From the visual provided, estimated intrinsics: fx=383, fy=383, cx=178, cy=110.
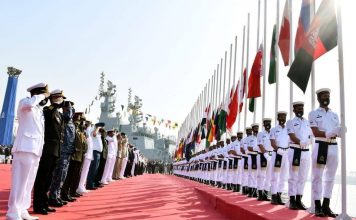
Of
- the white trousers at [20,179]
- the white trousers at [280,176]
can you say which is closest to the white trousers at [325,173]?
the white trousers at [280,176]

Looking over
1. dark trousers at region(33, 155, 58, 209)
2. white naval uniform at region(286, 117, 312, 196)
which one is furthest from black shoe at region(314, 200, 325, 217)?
dark trousers at region(33, 155, 58, 209)

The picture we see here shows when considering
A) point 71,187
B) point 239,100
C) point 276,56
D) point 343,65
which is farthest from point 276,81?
point 71,187

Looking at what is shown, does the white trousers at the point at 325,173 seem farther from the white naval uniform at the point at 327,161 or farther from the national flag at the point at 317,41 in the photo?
the national flag at the point at 317,41

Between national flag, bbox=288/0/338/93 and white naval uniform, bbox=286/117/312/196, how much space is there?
792 mm

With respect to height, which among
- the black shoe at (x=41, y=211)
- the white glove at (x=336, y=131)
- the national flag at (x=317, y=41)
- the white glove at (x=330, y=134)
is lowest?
the black shoe at (x=41, y=211)

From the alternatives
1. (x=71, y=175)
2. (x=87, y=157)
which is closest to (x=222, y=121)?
(x=87, y=157)

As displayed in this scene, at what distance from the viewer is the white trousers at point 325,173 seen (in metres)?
5.25

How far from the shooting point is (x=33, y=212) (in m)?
5.32

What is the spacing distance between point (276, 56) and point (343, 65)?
19.2 ft

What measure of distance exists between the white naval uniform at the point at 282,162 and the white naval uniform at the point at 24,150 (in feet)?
14.2

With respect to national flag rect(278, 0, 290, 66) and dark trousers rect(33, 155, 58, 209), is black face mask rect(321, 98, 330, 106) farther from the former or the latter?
national flag rect(278, 0, 290, 66)

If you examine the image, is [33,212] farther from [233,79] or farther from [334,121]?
[233,79]

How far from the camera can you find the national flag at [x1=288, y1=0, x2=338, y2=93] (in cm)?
584

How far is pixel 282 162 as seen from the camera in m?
7.14
